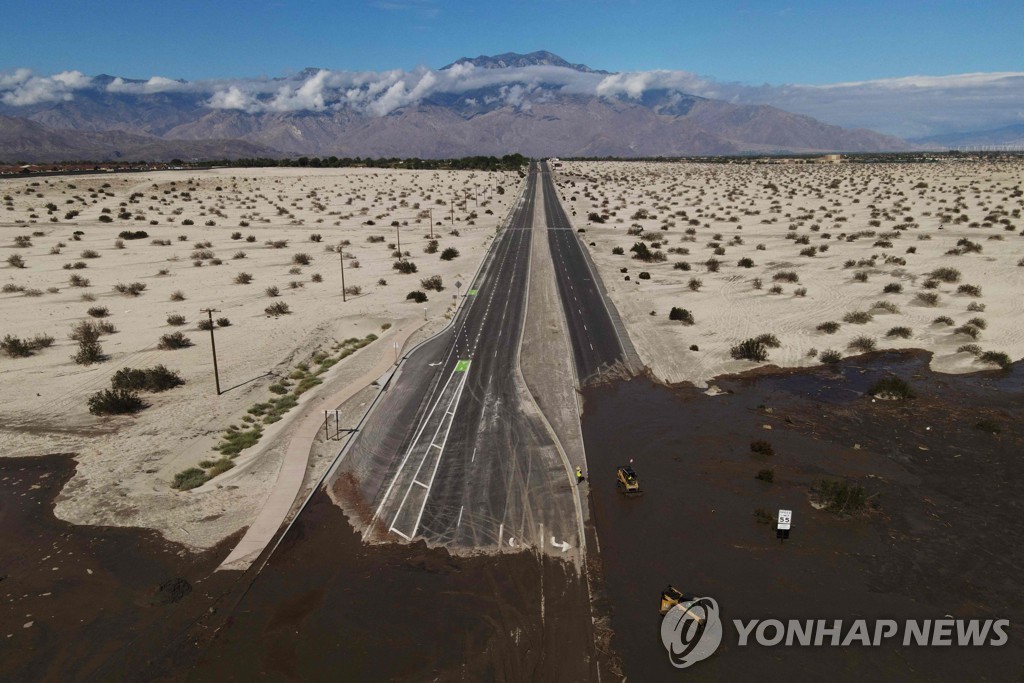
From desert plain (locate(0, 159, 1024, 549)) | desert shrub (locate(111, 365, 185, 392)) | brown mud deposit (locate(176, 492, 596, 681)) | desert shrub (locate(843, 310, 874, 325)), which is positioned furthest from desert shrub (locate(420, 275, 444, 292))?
brown mud deposit (locate(176, 492, 596, 681))

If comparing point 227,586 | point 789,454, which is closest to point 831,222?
point 789,454

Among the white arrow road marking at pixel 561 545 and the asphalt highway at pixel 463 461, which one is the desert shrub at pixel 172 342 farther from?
the white arrow road marking at pixel 561 545

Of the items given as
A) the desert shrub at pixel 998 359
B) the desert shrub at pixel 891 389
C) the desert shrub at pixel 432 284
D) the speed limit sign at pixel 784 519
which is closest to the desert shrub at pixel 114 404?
the desert shrub at pixel 432 284

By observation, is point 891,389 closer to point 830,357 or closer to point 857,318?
point 830,357

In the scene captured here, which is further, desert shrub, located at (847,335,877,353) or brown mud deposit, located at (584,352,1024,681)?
desert shrub, located at (847,335,877,353)

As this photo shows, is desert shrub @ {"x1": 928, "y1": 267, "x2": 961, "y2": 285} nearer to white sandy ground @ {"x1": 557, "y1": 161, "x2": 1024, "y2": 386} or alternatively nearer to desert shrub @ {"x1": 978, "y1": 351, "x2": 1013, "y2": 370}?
white sandy ground @ {"x1": 557, "y1": 161, "x2": 1024, "y2": 386}

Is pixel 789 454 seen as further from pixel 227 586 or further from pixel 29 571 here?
pixel 29 571
